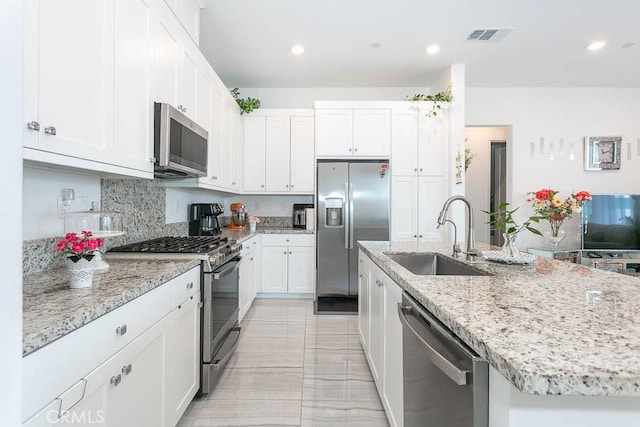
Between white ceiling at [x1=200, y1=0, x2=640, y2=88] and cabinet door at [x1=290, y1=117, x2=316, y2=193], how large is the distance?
593 mm

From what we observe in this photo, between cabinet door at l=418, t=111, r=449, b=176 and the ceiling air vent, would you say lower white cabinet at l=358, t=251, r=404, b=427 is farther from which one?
the ceiling air vent

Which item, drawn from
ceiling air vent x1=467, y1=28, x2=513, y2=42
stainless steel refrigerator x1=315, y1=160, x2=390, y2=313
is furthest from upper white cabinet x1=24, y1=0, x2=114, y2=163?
ceiling air vent x1=467, y1=28, x2=513, y2=42

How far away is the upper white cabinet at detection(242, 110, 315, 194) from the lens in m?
4.30

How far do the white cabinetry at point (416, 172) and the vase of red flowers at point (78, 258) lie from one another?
3.28 m

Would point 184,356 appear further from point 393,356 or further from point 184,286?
point 393,356

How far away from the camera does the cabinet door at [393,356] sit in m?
1.45

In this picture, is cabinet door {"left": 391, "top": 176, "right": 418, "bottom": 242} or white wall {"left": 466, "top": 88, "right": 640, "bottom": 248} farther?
white wall {"left": 466, "top": 88, "right": 640, "bottom": 248}

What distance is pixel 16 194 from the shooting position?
566 mm

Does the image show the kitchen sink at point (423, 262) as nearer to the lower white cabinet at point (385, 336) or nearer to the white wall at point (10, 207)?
the lower white cabinet at point (385, 336)

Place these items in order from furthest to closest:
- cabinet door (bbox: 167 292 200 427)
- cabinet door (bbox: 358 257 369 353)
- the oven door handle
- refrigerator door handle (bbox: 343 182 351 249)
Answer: refrigerator door handle (bbox: 343 182 351 249) < cabinet door (bbox: 358 257 369 353) < the oven door handle < cabinet door (bbox: 167 292 200 427)

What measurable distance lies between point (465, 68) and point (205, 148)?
10.6 feet

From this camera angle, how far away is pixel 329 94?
4574 millimetres

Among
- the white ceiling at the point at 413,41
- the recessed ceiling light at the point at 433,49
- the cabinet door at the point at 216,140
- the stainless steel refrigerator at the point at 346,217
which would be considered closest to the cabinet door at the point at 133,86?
the cabinet door at the point at 216,140

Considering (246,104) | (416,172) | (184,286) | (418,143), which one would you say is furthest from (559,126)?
(184,286)
